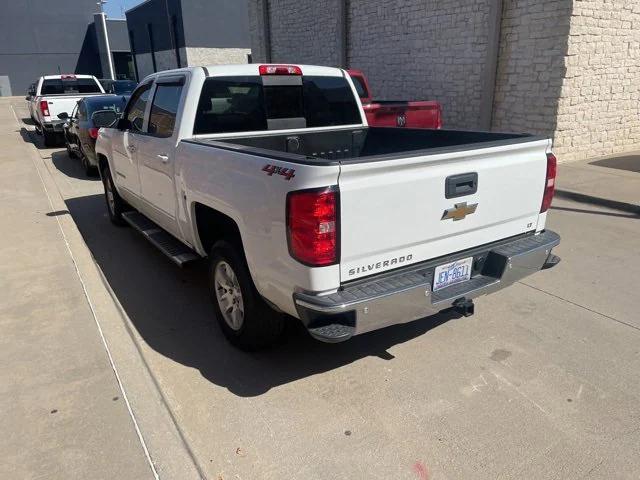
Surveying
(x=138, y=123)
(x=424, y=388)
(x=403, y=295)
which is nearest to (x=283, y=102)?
(x=138, y=123)

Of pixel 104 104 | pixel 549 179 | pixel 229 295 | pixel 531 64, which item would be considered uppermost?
pixel 531 64

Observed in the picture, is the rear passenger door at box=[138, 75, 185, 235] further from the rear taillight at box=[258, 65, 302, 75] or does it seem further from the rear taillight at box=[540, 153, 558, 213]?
the rear taillight at box=[540, 153, 558, 213]

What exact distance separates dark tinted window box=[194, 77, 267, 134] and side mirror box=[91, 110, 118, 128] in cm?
252

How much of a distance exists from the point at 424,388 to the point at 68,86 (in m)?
16.0

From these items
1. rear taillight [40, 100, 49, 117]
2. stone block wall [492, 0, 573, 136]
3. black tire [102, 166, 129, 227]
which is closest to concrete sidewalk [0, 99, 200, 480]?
black tire [102, 166, 129, 227]

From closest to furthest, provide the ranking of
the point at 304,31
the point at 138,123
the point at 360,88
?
the point at 138,123
the point at 360,88
the point at 304,31

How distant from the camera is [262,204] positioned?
3.01 metres

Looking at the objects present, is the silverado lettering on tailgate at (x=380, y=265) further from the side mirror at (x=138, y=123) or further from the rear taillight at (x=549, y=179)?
the side mirror at (x=138, y=123)

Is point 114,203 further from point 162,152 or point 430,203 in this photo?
point 430,203

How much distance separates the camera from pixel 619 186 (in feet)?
27.3

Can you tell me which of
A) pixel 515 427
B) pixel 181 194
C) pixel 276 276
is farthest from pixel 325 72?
pixel 515 427

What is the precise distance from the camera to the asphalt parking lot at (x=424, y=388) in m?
2.71

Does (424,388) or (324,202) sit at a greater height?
(324,202)

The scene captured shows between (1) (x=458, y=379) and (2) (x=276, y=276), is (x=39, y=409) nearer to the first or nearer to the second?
(2) (x=276, y=276)
